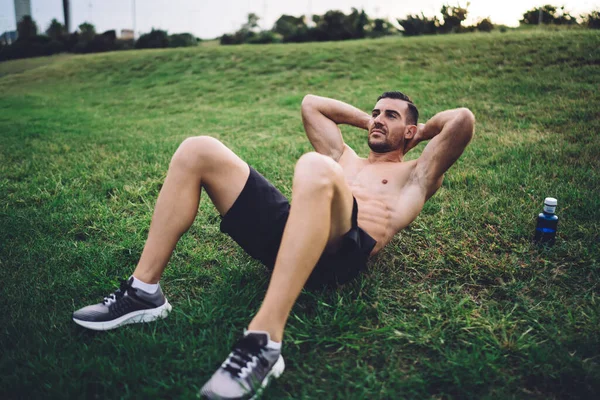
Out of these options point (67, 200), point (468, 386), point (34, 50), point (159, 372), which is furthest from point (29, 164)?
point (34, 50)

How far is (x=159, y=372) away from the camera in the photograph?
1873 millimetres

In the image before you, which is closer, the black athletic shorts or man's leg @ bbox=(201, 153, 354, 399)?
man's leg @ bbox=(201, 153, 354, 399)

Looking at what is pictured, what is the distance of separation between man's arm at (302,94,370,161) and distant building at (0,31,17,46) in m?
35.2

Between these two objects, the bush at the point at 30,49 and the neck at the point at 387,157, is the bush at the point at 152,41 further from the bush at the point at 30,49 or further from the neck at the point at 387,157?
the neck at the point at 387,157

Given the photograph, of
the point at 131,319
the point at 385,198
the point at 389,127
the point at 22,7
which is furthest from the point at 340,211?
the point at 22,7

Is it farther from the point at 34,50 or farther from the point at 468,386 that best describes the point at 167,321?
the point at 34,50

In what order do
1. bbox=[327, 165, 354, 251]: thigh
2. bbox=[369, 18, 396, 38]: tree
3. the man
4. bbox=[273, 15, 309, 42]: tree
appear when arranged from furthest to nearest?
bbox=[273, 15, 309, 42]: tree, bbox=[369, 18, 396, 38]: tree, bbox=[327, 165, 354, 251]: thigh, the man

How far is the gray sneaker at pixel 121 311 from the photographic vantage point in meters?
2.13

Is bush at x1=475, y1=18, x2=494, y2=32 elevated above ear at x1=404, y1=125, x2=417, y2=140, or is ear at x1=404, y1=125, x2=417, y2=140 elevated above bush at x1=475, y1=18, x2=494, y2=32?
bush at x1=475, y1=18, x2=494, y2=32

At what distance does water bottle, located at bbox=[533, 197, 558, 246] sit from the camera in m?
2.86

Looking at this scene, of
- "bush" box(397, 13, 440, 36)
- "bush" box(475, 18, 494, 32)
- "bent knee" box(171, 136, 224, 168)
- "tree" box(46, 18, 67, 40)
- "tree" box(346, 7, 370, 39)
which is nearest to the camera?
"bent knee" box(171, 136, 224, 168)

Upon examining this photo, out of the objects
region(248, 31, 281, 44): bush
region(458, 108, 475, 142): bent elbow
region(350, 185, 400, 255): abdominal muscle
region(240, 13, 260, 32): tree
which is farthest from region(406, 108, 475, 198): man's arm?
region(240, 13, 260, 32): tree

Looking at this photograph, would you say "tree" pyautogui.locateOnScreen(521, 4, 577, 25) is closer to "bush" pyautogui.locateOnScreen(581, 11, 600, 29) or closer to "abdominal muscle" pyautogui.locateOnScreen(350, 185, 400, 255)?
"bush" pyautogui.locateOnScreen(581, 11, 600, 29)

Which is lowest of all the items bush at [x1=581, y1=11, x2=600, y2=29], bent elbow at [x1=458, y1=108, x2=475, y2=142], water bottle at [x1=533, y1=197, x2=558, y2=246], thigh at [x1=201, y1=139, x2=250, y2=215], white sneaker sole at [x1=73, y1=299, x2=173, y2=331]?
white sneaker sole at [x1=73, y1=299, x2=173, y2=331]
